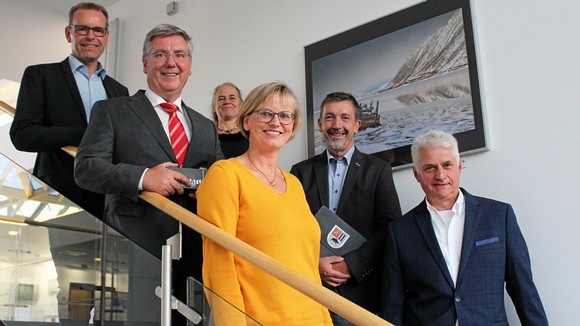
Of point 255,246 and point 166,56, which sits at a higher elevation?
point 166,56

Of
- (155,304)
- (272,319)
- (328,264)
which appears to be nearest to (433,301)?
(328,264)

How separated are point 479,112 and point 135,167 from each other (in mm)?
2106

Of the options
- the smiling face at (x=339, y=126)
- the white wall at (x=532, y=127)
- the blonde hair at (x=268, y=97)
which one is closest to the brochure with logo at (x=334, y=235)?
the smiling face at (x=339, y=126)

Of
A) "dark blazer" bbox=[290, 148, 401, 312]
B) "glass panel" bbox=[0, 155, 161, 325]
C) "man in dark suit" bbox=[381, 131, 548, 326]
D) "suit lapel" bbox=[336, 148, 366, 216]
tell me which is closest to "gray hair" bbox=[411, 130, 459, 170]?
"man in dark suit" bbox=[381, 131, 548, 326]

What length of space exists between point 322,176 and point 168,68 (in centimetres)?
124

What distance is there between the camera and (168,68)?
9.56 feet

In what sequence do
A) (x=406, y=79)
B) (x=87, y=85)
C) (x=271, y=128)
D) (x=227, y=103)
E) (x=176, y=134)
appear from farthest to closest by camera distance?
1. (x=227, y=103)
2. (x=406, y=79)
3. (x=87, y=85)
4. (x=176, y=134)
5. (x=271, y=128)

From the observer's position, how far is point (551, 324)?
345 centimetres

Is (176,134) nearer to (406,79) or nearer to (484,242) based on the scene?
(484,242)

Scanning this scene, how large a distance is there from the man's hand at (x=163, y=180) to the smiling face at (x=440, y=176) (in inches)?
48.1

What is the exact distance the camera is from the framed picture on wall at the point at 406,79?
4.00 meters

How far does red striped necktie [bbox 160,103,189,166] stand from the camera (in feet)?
Result: 9.21

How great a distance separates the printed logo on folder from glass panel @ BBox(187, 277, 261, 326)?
1.09 meters

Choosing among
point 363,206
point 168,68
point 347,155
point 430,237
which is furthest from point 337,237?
point 168,68
